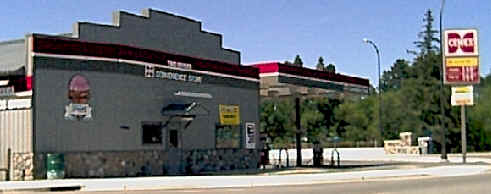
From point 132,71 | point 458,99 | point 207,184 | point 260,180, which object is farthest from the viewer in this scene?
point 458,99

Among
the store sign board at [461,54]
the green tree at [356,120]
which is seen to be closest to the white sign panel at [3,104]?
the store sign board at [461,54]

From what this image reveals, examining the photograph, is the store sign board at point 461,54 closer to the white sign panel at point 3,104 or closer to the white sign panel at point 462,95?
the white sign panel at point 462,95

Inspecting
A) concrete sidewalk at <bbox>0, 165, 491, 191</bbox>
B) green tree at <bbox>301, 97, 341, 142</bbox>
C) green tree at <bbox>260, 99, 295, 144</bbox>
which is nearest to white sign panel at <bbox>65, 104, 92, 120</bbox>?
concrete sidewalk at <bbox>0, 165, 491, 191</bbox>

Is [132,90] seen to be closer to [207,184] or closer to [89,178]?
[89,178]

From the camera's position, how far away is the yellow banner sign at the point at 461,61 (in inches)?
1719

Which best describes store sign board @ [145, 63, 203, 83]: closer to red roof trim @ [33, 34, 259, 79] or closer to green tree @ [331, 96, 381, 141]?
red roof trim @ [33, 34, 259, 79]

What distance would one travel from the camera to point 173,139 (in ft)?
117

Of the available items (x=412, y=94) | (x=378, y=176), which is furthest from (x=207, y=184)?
(x=412, y=94)

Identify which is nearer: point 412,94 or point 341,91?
point 341,91

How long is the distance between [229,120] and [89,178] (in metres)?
10.2

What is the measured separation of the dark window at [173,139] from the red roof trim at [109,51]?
3038 millimetres

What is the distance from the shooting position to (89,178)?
30.9 metres

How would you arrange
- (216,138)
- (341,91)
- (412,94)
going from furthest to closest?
(412,94) < (341,91) < (216,138)

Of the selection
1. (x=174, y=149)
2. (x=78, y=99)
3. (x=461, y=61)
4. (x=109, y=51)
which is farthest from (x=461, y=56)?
(x=78, y=99)
